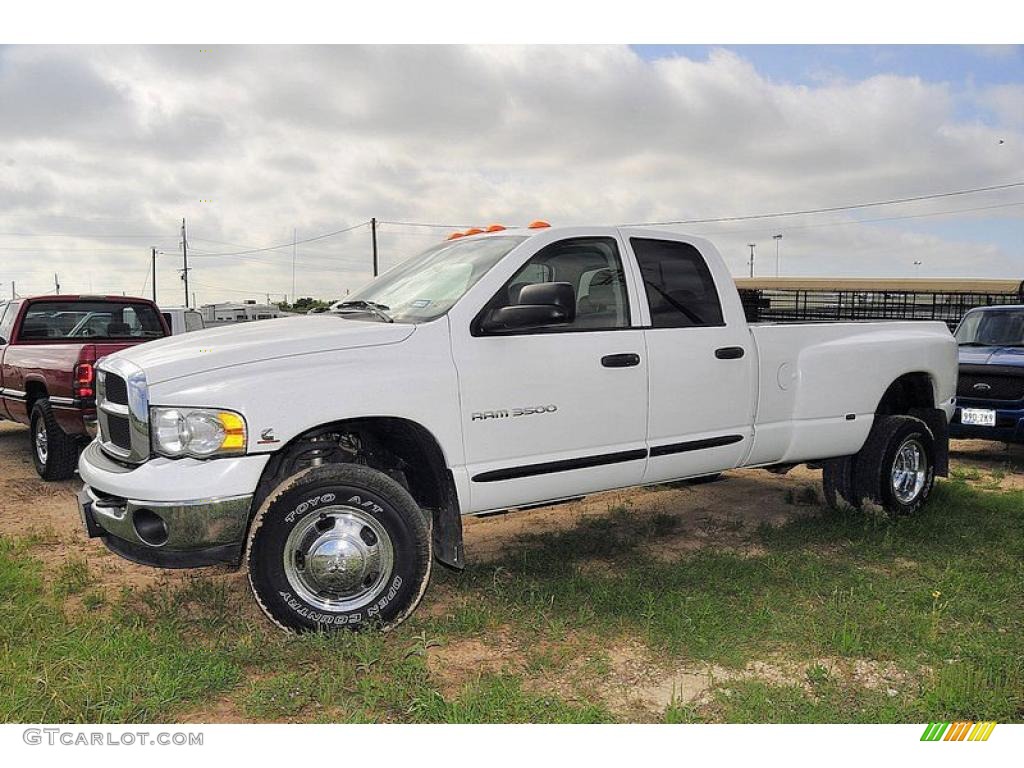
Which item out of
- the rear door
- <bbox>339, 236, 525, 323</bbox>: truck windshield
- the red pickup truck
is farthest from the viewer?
the red pickup truck

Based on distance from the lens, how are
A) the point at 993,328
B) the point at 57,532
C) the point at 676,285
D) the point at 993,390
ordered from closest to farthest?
the point at 676,285, the point at 57,532, the point at 993,390, the point at 993,328

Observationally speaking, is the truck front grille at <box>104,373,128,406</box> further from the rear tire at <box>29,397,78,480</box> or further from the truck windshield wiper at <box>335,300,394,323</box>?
the rear tire at <box>29,397,78,480</box>

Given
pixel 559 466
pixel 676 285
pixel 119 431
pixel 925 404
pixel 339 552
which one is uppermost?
pixel 676 285

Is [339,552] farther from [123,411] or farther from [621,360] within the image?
[621,360]

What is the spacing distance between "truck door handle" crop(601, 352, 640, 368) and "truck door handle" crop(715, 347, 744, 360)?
685mm

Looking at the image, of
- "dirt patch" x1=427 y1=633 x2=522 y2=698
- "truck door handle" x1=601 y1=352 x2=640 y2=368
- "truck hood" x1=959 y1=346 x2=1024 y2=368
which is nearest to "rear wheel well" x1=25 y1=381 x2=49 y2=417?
"dirt patch" x1=427 y1=633 x2=522 y2=698

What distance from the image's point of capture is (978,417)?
29.6 feet

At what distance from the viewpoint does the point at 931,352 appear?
6.81m

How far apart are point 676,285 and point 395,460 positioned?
2.08 meters

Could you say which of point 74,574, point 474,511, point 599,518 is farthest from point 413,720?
point 599,518

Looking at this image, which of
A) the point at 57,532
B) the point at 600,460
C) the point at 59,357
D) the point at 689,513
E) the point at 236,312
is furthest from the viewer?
the point at 236,312

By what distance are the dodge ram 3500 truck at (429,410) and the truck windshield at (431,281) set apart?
Answer: 20 millimetres

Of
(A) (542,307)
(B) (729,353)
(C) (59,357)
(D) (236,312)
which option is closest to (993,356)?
(B) (729,353)

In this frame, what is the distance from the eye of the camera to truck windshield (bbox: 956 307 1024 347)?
9.84 meters
